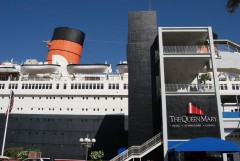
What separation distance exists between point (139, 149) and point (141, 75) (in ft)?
17.3

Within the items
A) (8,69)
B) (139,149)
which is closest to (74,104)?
(8,69)

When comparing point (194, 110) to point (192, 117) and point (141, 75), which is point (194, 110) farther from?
point (141, 75)

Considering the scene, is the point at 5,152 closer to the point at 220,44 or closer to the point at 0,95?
the point at 0,95

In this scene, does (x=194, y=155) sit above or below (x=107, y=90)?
below

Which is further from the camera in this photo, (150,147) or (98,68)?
(98,68)

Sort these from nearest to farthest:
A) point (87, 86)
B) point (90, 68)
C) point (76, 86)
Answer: point (87, 86) → point (76, 86) → point (90, 68)

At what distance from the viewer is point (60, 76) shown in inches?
1110

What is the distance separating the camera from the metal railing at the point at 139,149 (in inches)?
591

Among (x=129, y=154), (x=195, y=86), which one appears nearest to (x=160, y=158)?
(x=129, y=154)

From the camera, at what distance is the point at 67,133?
2428cm

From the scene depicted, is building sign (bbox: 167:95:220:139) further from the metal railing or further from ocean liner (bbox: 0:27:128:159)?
ocean liner (bbox: 0:27:128:159)

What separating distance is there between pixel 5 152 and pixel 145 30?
18633mm

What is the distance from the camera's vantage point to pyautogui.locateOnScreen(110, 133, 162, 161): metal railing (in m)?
15.0

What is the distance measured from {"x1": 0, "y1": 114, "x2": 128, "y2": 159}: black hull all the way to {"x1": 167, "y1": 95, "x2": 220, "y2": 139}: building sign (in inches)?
389
